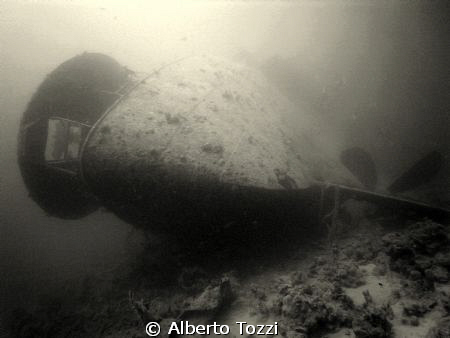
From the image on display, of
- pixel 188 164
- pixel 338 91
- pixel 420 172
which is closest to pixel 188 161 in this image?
pixel 188 164

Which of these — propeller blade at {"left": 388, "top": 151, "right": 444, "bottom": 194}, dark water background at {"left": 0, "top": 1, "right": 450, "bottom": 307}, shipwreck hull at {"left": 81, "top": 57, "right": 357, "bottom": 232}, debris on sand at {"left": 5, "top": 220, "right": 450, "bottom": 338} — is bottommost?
debris on sand at {"left": 5, "top": 220, "right": 450, "bottom": 338}

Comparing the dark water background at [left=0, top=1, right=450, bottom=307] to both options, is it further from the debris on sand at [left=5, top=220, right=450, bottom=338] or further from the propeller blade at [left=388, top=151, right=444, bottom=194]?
the propeller blade at [left=388, top=151, right=444, bottom=194]

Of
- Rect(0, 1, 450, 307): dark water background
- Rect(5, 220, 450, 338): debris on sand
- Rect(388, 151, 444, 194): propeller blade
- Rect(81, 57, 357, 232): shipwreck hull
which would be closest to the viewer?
Rect(5, 220, 450, 338): debris on sand

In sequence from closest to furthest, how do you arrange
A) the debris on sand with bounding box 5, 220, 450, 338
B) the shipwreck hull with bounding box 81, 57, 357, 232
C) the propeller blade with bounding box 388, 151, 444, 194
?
the debris on sand with bounding box 5, 220, 450, 338 < the shipwreck hull with bounding box 81, 57, 357, 232 < the propeller blade with bounding box 388, 151, 444, 194

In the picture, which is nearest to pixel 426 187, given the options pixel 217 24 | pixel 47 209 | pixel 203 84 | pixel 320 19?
pixel 203 84

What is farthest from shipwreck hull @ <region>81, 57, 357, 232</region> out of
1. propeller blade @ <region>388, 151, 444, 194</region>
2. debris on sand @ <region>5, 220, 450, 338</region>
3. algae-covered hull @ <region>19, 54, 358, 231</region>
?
propeller blade @ <region>388, 151, 444, 194</region>

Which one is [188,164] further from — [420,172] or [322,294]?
[420,172]

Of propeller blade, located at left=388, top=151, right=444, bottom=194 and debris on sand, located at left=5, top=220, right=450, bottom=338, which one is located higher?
propeller blade, located at left=388, top=151, right=444, bottom=194

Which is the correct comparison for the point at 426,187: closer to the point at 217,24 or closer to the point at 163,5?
the point at 217,24

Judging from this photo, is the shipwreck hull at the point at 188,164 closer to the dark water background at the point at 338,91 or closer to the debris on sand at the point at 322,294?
the debris on sand at the point at 322,294

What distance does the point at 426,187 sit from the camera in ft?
26.8

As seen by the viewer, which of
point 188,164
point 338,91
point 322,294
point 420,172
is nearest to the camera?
point 322,294

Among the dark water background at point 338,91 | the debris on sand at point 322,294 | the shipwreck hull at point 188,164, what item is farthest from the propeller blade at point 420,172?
the dark water background at point 338,91

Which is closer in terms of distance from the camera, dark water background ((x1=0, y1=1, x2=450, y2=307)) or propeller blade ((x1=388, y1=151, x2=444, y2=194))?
propeller blade ((x1=388, y1=151, x2=444, y2=194))
